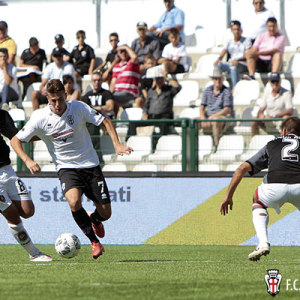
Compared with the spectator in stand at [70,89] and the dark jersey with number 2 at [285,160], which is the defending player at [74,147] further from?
the spectator in stand at [70,89]

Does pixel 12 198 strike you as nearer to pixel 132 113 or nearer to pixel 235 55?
pixel 132 113

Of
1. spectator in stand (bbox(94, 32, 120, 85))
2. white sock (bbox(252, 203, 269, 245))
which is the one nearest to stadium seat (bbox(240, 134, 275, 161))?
white sock (bbox(252, 203, 269, 245))

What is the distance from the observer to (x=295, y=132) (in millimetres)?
8172

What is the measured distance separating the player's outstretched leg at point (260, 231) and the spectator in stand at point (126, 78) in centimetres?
800

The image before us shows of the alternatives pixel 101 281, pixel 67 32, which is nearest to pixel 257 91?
pixel 67 32

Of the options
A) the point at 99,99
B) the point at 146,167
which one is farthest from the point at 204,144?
the point at 99,99

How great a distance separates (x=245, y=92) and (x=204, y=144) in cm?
323

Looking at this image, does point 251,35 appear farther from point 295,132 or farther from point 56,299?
point 56,299

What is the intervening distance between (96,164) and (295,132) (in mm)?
2617

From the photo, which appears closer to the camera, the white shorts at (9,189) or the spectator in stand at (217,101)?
the white shorts at (9,189)

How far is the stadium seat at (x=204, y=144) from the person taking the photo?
43.4 feet

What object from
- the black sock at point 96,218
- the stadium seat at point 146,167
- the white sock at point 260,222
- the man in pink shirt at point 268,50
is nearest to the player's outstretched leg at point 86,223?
the black sock at point 96,218

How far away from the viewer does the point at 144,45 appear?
57.8 ft

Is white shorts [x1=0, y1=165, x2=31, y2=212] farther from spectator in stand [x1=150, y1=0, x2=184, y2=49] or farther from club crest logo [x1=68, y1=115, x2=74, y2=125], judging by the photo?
spectator in stand [x1=150, y1=0, x2=184, y2=49]
